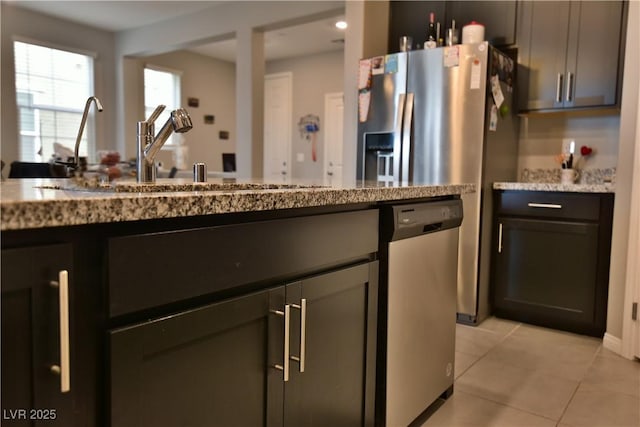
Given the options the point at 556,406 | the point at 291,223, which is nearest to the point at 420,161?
the point at 556,406

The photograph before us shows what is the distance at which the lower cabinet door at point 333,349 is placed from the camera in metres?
1.14

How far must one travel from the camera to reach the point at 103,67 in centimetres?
615

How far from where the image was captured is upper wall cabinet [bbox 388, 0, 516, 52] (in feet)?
10.5

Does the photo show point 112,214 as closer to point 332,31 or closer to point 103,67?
point 332,31

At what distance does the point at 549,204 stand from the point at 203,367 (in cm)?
258

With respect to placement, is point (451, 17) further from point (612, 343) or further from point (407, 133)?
point (612, 343)

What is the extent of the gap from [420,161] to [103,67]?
4819 millimetres

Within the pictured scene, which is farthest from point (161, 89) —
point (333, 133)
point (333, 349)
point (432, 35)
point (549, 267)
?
point (333, 349)

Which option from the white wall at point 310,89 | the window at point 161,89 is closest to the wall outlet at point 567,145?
the white wall at point 310,89

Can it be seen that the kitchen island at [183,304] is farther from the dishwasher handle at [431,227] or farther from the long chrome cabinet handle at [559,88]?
the long chrome cabinet handle at [559,88]

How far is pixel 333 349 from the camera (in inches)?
50.6

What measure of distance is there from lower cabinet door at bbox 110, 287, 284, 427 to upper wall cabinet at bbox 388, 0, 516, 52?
287 centimetres

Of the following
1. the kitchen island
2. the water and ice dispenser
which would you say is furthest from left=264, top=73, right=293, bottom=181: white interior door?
the kitchen island

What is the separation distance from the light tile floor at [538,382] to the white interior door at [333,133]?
419cm
